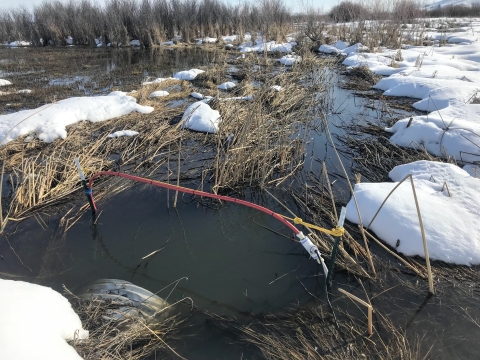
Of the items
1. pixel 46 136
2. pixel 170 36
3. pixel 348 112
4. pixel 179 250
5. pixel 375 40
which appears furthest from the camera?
pixel 170 36

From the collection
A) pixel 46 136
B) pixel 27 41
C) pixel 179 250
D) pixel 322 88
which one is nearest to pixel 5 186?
pixel 46 136

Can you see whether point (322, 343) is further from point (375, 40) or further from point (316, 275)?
point (375, 40)

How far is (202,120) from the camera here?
570 cm

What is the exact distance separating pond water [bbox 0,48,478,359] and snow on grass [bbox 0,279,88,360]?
0.54m

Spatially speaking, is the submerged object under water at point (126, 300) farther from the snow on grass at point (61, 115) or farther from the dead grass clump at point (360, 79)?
the dead grass clump at point (360, 79)

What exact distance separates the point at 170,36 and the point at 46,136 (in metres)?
18.9

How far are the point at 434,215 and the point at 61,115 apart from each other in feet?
20.7

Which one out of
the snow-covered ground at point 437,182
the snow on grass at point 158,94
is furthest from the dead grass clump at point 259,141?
the snow on grass at point 158,94

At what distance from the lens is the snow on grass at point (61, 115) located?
5.02m

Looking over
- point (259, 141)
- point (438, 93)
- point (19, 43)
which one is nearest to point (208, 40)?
point (19, 43)

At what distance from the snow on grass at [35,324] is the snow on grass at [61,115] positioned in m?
3.59

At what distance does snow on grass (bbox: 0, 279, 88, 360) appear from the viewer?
148 cm

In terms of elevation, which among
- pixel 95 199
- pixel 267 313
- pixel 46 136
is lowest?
pixel 267 313

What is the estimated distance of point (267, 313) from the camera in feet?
7.57
